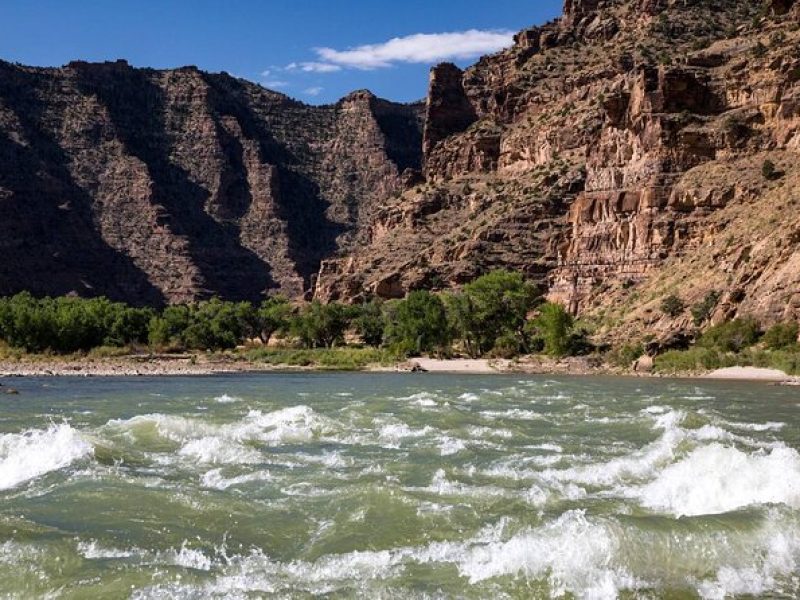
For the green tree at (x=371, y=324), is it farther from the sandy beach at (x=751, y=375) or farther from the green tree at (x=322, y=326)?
the sandy beach at (x=751, y=375)

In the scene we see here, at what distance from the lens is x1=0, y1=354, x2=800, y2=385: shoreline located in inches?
1994

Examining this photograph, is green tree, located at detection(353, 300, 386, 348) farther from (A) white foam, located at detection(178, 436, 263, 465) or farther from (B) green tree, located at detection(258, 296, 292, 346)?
(A) white foam, located at detection(178, 436, 263, 465)

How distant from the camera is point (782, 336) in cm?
4959

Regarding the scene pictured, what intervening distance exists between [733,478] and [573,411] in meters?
14.6

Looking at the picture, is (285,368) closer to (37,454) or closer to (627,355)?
(627,355)

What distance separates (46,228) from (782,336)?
14385cm

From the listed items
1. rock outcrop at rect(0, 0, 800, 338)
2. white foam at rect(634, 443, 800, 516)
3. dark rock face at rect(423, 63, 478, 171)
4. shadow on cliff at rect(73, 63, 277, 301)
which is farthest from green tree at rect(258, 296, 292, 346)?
white foam at rect(634, 443, 800, 516)

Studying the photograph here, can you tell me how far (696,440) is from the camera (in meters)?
18.8

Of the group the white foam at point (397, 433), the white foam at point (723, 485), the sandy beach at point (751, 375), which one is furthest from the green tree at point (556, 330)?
the white foam at point (723, 485)

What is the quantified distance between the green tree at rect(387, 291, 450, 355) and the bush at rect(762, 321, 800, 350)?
33867mm

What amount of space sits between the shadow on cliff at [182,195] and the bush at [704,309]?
117m

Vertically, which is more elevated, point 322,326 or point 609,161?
point 609,161

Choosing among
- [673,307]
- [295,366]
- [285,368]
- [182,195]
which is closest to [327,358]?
[295,366]

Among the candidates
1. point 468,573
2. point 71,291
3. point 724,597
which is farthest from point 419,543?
point 71,291
